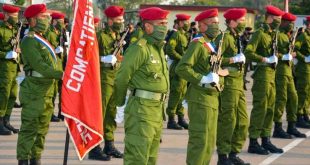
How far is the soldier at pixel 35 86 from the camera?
8.13 meters

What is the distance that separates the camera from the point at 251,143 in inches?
412

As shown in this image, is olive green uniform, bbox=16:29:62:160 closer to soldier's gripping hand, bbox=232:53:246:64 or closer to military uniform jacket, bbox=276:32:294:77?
soldier's gripping hand, bbox=232:53:246:64

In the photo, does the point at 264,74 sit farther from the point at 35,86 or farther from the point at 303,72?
the point at 35,86

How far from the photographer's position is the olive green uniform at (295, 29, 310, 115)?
1286 centimetres

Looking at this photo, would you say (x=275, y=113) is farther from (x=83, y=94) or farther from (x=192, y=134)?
(x=83, y=94)

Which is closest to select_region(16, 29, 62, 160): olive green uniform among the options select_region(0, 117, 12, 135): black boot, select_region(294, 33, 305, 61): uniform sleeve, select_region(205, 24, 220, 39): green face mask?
select_region(205, 24, 220, 39): green face mask

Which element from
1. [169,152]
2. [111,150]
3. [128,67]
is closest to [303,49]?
[169,152]

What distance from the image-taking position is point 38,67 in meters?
8.03

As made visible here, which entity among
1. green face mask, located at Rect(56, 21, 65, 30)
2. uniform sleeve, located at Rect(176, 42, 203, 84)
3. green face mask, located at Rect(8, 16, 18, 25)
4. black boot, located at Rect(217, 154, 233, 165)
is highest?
uniform sleeve, located at Rect(176, 42, 203, 84)

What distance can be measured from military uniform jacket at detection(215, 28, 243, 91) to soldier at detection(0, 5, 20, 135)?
409cm

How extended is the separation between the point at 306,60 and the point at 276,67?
189 cm

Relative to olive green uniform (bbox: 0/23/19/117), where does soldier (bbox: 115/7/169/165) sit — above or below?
above

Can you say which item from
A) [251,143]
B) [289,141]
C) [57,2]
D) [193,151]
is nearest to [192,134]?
[193,151]

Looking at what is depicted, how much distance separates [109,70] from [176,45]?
12.2ft
